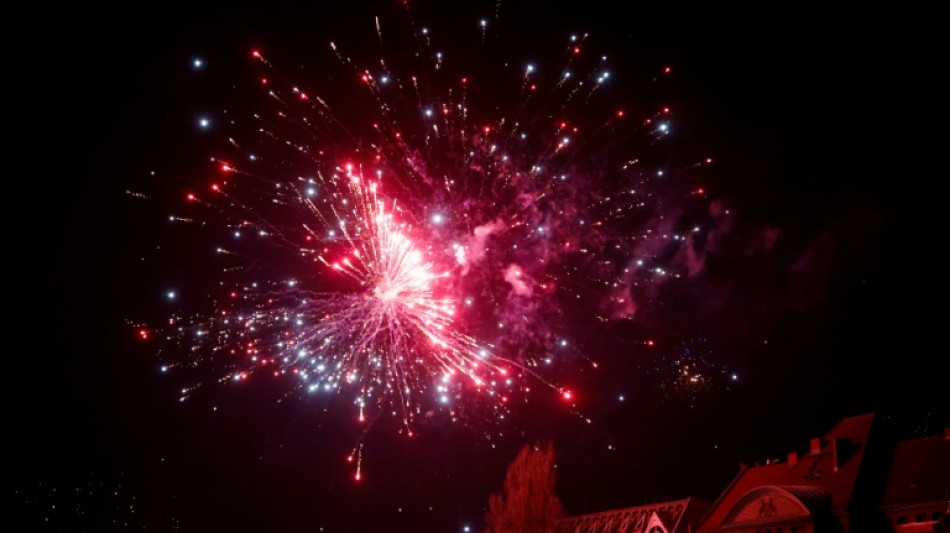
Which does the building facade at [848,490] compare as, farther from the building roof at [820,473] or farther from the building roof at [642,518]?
the building roof at [642,518]

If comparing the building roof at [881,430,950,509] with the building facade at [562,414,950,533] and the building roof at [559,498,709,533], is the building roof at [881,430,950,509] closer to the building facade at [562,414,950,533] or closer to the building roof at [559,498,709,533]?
the building facade at [562,414,950,533]

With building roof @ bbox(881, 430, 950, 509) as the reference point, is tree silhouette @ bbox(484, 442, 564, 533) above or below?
above

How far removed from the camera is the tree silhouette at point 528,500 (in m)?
43.0

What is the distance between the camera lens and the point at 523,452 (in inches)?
1746

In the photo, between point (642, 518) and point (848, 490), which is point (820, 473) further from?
point (642, 518)

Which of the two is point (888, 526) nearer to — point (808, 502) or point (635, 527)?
point (808, 502)

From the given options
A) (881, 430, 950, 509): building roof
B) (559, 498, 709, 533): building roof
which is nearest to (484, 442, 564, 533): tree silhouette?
(559, 498, 709, 533): building roof

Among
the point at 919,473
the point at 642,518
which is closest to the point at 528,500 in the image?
the point at 642,518

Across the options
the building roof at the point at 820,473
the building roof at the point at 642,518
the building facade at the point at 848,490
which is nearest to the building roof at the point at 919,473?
the building facade at the point at 848,490

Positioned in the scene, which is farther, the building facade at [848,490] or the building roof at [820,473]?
the building roof at [820,473]

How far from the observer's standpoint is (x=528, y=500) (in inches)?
1709

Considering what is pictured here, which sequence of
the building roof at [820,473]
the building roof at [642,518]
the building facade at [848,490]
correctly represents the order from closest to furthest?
the building facade at [848,490], the building roof at [820,473], the building roof at [642,518]

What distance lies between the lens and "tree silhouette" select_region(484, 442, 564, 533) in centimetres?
4303

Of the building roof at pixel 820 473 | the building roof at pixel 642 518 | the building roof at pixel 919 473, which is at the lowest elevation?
the building roof at pixel 919 473
